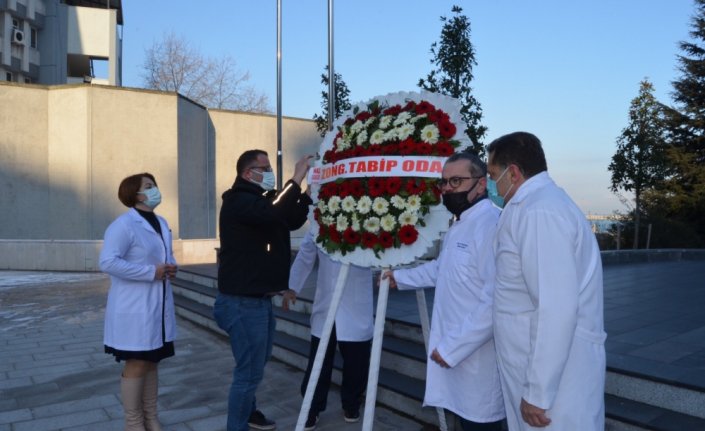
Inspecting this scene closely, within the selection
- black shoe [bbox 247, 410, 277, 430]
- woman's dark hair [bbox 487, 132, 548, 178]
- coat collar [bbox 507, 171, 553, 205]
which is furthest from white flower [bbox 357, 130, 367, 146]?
black shoe [bbox 247, 410, 277, 430]

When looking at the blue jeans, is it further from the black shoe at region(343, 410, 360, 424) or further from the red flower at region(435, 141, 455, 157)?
the red flower at region(435, 141, 455, 157)

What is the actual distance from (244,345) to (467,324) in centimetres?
171

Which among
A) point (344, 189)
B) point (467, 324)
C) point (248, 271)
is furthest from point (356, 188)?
point (467, 324)

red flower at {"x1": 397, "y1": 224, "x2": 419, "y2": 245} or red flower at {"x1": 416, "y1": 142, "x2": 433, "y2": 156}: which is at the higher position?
red flower at {"x1": 416, "y1": 142, "x2": 433, "y2": 156}

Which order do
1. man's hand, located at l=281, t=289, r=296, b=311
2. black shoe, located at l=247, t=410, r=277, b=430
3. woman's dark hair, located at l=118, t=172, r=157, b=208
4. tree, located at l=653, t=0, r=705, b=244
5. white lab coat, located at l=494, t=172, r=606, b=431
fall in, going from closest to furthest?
white lab coat, located at l=494, t=172, r=606, b=431
woman's dark hair, located at l=118, t=172, r=157, b=208
man's hand, located at l=281, t=289, r=296, b=311
black shoe, located at l=247, t=410, r=277, b=430
tree, located at l=653, t=0, r=705, b=244

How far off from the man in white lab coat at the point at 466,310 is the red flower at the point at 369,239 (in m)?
0.54

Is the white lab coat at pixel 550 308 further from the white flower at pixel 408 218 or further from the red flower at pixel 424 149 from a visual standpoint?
the red flower at pixel 424 149

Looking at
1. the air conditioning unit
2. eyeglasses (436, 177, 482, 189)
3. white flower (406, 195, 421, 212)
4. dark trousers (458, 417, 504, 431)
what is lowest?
dark trousers (458, 417, 504, 431)

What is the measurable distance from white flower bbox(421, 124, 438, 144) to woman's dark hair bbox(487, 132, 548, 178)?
41.8 inches

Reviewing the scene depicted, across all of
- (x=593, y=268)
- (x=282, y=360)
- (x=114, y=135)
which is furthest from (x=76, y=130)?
(x=593, y=268)

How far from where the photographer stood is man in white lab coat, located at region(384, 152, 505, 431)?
8.88 feet

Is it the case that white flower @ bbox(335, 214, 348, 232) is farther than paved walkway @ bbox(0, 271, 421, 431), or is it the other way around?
paved walkway @ bbox(0, 271, 421, 431)

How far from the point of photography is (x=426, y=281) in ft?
11.3

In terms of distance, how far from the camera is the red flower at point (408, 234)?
3.30 m
